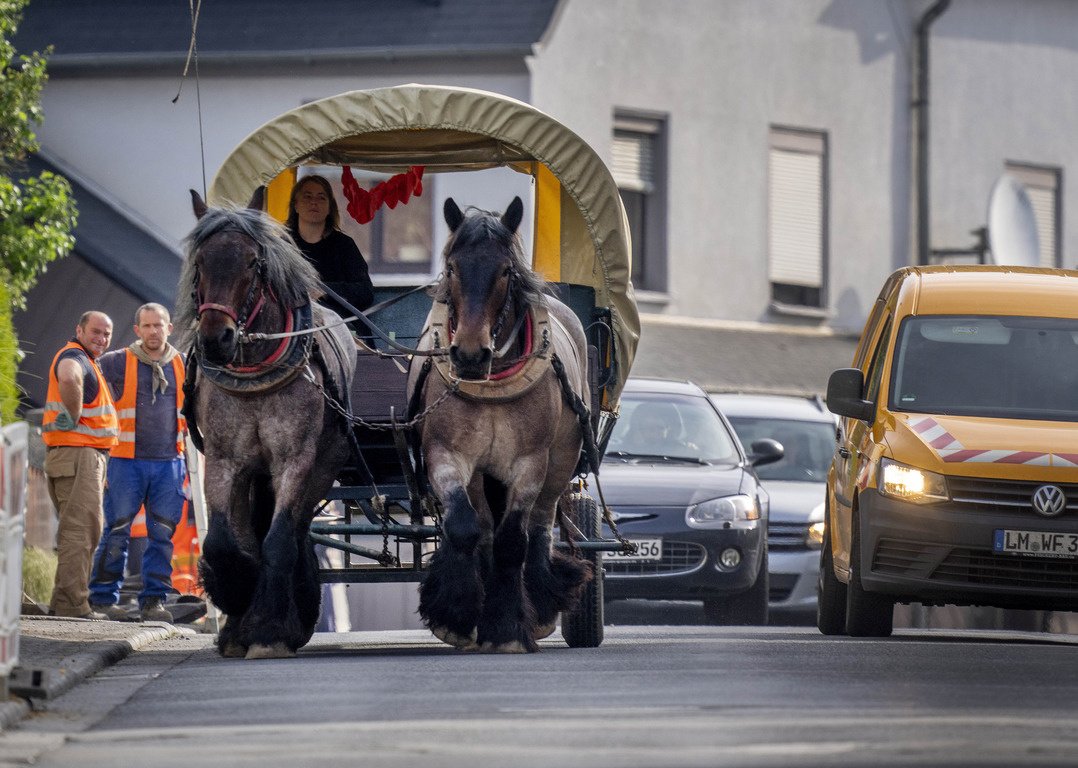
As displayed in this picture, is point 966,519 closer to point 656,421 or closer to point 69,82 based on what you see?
point 656,421

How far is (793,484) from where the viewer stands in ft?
63.8

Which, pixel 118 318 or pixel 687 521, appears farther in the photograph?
pixel 118 318

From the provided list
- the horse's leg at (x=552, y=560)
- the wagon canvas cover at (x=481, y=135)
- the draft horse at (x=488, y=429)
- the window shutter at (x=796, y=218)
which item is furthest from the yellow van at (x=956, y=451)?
the window shutter at (x=796, y=218)

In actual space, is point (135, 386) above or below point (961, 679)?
above

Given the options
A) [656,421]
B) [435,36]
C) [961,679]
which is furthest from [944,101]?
[961,679]

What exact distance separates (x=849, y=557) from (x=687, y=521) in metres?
3.22

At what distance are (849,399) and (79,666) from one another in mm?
4859

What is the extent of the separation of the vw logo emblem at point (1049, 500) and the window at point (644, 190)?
16.7 metres

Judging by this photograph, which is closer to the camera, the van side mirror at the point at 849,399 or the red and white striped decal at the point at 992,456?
the red and white striped decal at the point at 992,456

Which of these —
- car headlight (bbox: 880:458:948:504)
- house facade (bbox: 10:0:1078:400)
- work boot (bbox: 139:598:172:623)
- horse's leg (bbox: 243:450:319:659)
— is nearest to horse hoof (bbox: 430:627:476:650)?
horse's leg (bbox: 243:450:319:659)

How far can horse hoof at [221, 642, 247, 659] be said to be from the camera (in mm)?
11750

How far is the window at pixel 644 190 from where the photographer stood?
29.1 metres

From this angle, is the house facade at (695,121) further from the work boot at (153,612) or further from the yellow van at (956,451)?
the yellow van at (956,451)

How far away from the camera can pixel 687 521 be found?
1680 cm
